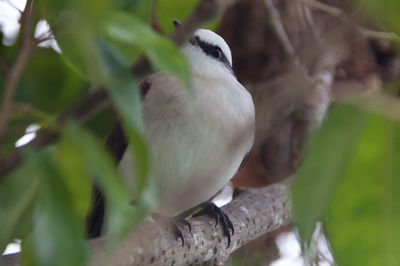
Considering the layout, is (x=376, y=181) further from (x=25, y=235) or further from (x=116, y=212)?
(x=25, y=235)

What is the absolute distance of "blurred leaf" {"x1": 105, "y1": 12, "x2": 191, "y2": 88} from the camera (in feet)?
2.41

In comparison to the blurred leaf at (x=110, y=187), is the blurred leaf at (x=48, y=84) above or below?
below

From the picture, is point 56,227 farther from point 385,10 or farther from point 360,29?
point 360,29

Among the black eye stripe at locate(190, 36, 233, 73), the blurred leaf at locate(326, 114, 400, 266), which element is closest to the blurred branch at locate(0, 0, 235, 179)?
the blurred leaf at locate(326, 114, 400, 266)

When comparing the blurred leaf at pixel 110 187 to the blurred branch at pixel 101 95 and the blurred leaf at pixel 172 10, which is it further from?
the blurred leaf at pixel 172 10

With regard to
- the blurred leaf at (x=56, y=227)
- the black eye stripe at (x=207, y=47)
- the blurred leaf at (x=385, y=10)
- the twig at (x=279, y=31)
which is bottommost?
the twig at (x=279, y=31)

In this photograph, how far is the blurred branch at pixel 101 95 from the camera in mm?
775

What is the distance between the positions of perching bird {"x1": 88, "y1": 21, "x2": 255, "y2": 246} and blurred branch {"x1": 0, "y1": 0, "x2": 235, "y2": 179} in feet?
3.00

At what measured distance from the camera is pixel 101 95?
30.9 inches

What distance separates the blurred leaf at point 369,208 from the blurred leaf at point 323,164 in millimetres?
109

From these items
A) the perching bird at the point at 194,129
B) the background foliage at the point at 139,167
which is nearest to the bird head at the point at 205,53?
the perching bird at the point at 194,129

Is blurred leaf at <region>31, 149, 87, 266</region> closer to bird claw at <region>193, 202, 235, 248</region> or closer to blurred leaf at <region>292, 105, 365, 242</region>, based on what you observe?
Result: blurred leaf at <region>292, 105, 365, 242</region>

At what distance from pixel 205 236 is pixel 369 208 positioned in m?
0.96

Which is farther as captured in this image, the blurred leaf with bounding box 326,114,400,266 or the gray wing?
the gray wing
